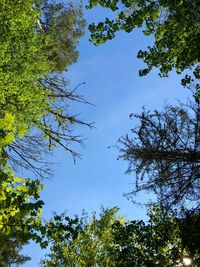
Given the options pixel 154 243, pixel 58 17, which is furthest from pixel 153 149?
pixel 58 17

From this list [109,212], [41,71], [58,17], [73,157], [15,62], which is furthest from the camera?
[109,212]

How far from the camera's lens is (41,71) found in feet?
42.0

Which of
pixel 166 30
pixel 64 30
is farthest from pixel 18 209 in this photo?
pixel 64 30

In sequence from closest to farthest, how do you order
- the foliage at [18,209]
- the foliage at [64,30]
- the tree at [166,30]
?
the foliage at [18,209] → the tree at [166,30] → the foliage at [64,30]

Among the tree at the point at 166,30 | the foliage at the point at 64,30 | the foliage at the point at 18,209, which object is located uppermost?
the foliage at the point at 64,30

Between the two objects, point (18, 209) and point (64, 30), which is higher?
point (64, 30)

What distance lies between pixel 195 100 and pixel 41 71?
5.45 m

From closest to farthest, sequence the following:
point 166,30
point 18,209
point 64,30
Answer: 1. point 18,209
2. point 166,30
3. point 64,30

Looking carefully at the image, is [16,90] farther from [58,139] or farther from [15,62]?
[58,139]

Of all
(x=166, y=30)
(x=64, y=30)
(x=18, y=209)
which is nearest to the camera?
(x=18, y=209)

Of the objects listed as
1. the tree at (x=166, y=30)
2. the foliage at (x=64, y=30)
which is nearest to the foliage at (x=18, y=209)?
the tree at (x=166, y=30)

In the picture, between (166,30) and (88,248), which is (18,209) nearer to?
(166,30)

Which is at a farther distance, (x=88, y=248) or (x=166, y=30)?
(x=88, y=248)

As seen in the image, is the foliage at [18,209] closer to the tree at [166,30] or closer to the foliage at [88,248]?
the tree at [166,30]
